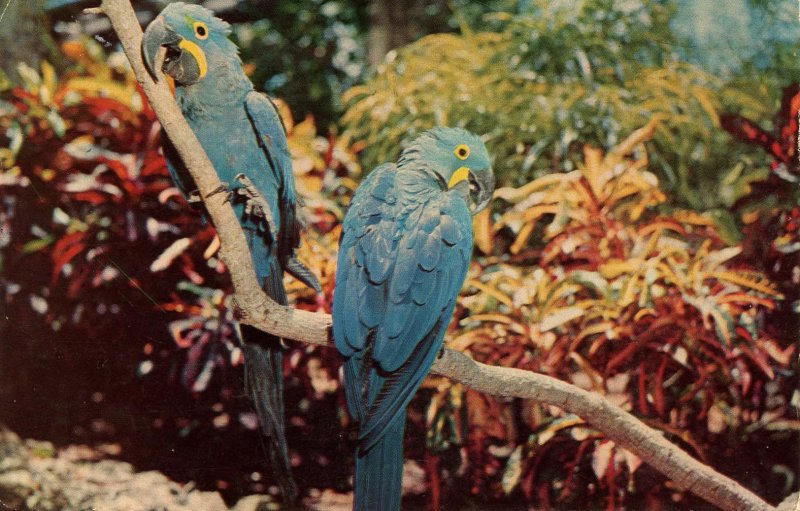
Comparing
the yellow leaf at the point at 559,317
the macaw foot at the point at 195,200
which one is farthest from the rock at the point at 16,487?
the yellow leaf at the point at 559,317

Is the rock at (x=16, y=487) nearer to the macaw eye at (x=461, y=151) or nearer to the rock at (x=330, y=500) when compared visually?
the rock at (x=330, y=500)

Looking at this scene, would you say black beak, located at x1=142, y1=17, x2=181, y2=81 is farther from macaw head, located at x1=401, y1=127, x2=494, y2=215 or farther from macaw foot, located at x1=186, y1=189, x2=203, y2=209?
macaw head, located at x1=401, y1=127, x2=494, y2=215

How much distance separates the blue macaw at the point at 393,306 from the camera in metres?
1.33

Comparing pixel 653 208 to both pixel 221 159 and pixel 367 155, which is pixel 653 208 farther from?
pixel 221 159

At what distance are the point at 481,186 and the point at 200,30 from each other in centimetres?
71

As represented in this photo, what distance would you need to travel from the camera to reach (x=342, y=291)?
4.57ft

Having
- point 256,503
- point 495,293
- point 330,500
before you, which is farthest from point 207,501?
point 495,293

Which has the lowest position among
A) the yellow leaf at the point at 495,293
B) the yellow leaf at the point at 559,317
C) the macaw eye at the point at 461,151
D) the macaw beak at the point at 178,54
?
the yellow leaf at the point at 559,317

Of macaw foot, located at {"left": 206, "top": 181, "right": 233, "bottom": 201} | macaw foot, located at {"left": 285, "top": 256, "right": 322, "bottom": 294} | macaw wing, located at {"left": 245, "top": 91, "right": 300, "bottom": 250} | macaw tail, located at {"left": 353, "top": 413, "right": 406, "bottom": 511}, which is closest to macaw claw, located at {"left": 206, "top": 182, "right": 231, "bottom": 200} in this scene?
macaw foot, located at {"left": 206, "top": 181, "right": 233, "bottom": 201}

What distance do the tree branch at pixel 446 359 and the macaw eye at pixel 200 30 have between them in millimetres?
119

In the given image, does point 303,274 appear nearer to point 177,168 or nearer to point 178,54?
point 177,168

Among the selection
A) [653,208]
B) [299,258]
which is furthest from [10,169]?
[653,208]

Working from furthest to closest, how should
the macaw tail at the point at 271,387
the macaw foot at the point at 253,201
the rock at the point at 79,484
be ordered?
the rock at the point at 79,484 → the macaw tail at the point at 271,387 → the macaw foot at the point at 253,201

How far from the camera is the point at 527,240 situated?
161 centimetres
